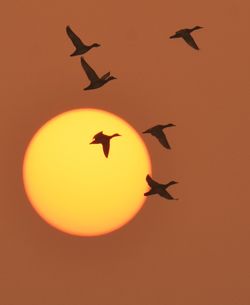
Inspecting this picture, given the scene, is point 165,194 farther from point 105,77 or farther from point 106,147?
point 105,77

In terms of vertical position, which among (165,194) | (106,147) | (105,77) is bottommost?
(165,194)

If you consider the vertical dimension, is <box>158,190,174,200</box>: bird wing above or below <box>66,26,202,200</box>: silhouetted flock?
below

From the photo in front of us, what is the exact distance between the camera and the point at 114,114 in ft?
98.7

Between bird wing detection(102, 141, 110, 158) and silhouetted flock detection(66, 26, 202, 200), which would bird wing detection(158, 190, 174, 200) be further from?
bird wing detection(102, 141, 110, 158)

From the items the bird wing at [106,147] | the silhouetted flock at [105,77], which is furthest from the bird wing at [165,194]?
the bird wing at [106,147]

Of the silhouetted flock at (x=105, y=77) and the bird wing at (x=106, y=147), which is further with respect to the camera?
the bird wing at (x=106, y=147)

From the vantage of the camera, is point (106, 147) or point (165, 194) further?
point (106, 147)

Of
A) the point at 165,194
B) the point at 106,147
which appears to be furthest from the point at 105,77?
the point at 165,194

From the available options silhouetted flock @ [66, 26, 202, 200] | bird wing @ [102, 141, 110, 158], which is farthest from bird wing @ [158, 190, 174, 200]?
bird wing @ [102, 141, 110, 158]

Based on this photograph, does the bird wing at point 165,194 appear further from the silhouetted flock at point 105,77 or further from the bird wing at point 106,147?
the bird wing at point 106,147

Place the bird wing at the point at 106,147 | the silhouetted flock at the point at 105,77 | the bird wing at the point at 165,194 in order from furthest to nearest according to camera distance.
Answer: the bird wing at the point at 106,147, the bird wing at the point at 165,194, the silhouetted flock at the point at 105,77

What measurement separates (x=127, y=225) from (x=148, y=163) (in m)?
2.66

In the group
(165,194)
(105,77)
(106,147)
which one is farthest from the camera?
(106,147)

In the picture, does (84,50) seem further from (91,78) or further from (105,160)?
(105,160)
